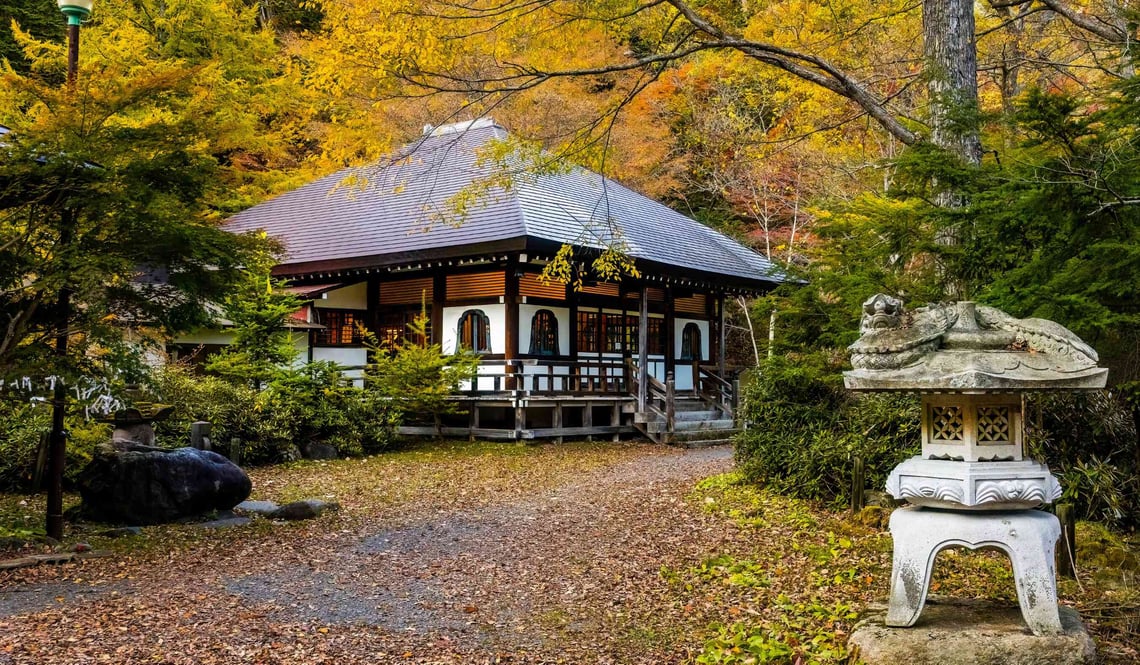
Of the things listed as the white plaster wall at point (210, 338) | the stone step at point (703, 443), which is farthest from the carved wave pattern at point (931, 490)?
the white plaster wall at point (210, 338)

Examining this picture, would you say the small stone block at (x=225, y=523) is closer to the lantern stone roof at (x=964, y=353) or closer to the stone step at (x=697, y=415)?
the lantern stone roof at (x=964, y=353)

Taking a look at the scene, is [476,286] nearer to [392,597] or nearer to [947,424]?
[392,597]

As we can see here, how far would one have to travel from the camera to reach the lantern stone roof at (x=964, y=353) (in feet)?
13.5

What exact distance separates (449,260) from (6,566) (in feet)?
35.4

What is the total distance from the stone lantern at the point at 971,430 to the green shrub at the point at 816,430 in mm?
3707

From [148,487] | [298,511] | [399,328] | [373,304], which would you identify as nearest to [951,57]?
[298,511]

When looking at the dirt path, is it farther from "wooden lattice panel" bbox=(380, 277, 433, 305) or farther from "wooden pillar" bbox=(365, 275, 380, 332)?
"wooden pillar" bbox=(365, 275, 380, 332)

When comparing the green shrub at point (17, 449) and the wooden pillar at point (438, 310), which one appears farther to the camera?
the wooden pillar at point (438, 310)

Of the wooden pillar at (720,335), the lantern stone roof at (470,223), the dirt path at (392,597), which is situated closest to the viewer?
the dirt path at (392,597)

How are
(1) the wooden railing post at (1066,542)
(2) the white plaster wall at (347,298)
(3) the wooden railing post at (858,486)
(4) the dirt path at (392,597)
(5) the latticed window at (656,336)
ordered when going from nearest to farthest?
(4) the dirt path at (392,597) → (1) the wooden railing post at (1066,542) → (3) the wooden railing post at (858,486) → (2) the white plaster wall at (347,298) → (5) the latticed window at (656,336)

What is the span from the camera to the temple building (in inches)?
659

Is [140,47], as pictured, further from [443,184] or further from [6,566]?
[6,566]

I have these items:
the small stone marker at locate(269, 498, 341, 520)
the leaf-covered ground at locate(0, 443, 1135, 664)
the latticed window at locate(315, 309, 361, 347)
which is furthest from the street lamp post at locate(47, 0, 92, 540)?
the latticed window at locate(315, 309, 361, 347)

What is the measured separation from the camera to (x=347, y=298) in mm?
19234
